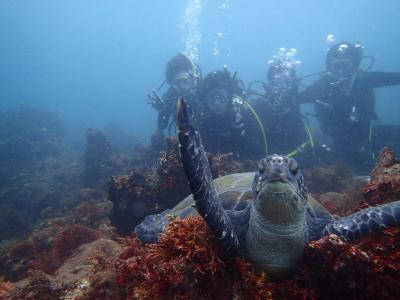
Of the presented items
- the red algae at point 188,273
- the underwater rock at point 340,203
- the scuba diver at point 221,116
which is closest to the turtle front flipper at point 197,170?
the red algae at point 188,273

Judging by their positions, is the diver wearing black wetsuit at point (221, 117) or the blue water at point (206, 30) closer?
the diver wearing black wetsuit at point (221, 117)

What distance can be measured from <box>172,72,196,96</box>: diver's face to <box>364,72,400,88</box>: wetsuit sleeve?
7.49 m

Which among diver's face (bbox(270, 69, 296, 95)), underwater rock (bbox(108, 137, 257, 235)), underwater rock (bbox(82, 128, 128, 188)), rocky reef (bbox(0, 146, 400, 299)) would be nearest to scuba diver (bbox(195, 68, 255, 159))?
diver's face (bbox(270, 69, 296, 95))

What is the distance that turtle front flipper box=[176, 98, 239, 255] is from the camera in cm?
207

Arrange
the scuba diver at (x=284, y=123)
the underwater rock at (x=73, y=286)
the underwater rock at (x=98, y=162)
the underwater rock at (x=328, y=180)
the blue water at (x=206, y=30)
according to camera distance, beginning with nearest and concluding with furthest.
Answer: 1. the underwater rock at (x=73, y=286)
2. the underwater rock at (x=328, y=180)
3. the scuba diver at (x=284, y=123)
4. the underwater rock at (x=98, y=162)
5. the blue water at (x=206, y=30)

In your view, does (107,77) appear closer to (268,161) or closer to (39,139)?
(39,139)

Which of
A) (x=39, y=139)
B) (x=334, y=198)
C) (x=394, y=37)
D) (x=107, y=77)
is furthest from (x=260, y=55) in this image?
(x=334, y=198)

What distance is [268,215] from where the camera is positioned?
2.59m

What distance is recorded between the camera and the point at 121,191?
6.11m

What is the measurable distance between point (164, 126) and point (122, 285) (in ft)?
32.1

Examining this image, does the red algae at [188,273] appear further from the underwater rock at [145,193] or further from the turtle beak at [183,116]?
the underwater rock at [145,193]

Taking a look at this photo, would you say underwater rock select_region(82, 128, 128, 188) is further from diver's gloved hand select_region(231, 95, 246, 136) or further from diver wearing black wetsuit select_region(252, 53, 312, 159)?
diver wearing black wetsuit select_region(252, 53, 312, 159)

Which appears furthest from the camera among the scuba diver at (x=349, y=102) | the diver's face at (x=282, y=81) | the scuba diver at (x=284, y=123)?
the diver's face at (x=282, y=81)

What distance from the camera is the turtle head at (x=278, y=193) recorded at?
241cm
